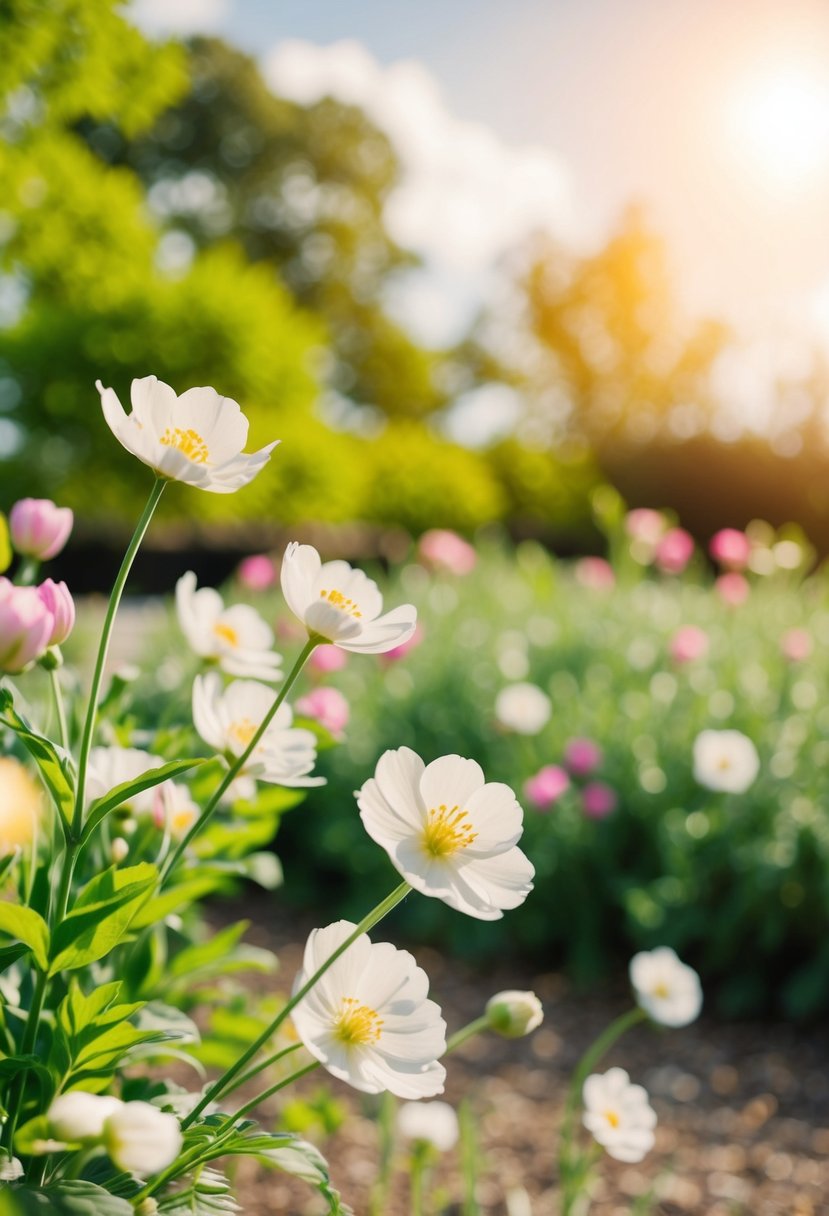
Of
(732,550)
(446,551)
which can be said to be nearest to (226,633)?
(446,551)

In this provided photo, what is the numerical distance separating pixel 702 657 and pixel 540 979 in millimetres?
1282

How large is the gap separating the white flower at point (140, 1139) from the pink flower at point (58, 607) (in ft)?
1.43

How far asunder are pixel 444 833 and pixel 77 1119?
0.36m

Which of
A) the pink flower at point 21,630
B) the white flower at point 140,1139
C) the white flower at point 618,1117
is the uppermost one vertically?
the pink flower at point 21,630

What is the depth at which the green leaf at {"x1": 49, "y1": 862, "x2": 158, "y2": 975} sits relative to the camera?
0.99 metres

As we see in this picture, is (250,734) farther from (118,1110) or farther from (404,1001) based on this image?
(118,1110)

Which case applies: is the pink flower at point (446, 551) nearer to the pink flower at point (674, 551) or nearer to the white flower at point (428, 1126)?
the pink flower at point (674, 551)

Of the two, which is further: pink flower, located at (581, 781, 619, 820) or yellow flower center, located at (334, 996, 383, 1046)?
pink flower, located at (581, 781, 619, 820)

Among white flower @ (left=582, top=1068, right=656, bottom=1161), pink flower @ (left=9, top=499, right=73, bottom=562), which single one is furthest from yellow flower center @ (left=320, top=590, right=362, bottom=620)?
white flower @ (left=582, top=1068, right=656, bottom=1161)

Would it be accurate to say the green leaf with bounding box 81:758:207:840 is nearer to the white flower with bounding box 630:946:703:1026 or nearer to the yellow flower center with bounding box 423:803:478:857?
the yellow flower center with bounding box 423:803:478:857

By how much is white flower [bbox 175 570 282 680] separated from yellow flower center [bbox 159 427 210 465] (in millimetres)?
272

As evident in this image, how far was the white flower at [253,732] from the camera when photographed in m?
1.19

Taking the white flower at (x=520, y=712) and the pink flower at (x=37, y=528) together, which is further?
the white flower at (x=520, y=712)

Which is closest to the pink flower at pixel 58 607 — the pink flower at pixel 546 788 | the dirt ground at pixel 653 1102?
the dirt ground at pixel 653 1102
